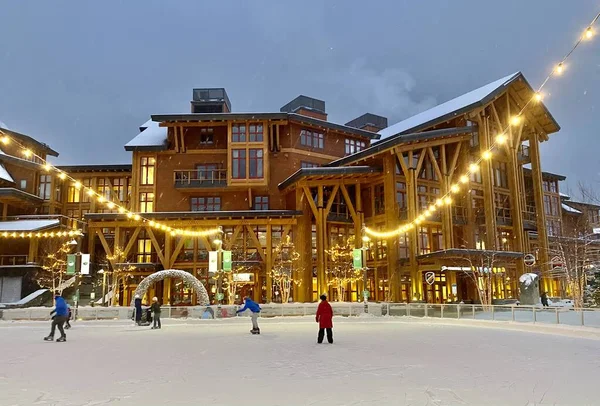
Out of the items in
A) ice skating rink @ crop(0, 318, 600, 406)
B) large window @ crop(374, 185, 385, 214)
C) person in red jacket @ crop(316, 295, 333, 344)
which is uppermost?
large window @ crop(374, 185, 385, 214)

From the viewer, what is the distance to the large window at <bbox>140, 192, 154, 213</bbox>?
42.1 m

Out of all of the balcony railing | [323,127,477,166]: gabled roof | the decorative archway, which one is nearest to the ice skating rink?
the decorative archway

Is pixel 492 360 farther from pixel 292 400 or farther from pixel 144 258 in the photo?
pixel 144 258

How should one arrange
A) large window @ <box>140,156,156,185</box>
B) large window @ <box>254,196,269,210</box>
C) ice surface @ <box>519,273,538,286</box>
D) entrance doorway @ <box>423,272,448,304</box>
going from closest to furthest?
ice surface @ <box>519,273,538,286</box>, entrance doorway @ <box>423,272,448,304</box>, large window @ <box>254,196,269,210</box>, large window @ <box>140,156,156,185</box>

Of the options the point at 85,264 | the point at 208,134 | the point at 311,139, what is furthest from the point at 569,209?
the point at 85,264

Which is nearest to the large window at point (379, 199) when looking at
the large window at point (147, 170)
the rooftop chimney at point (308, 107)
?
the rooftop chimney at point (308, 107)

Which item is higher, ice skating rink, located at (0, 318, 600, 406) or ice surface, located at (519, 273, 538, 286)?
ice surface, located at (519, 273, 538, 286)

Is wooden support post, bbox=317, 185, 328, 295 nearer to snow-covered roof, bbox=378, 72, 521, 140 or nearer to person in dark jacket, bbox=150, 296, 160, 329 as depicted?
snow-covered roof, bbox=378, 72, 521, 140

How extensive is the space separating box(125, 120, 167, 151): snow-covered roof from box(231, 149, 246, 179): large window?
20.3 ft

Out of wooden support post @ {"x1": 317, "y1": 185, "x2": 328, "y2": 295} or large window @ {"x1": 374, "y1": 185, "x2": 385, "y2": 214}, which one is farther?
large window @ {"x1": 374, "y1": 185, "x2": 385, "y2": 214}

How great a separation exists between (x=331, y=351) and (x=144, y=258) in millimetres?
30427

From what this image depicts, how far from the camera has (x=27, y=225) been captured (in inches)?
1506

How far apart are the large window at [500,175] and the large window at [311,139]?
13761 mm

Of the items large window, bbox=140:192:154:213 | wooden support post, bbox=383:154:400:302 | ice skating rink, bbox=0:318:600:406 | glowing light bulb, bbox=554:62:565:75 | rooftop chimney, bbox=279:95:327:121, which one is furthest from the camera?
rooftop chimney, bbox=279:95:327:121
